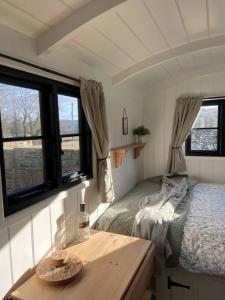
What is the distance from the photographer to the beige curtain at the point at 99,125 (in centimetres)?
188

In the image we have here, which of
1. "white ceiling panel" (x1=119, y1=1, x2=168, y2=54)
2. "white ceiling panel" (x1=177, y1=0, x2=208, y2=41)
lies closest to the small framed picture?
"white ceiling panel" (x1=119, y1=1, x2=168, y2=54)

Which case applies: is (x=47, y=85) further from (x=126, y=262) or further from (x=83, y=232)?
(x=126, y=262)

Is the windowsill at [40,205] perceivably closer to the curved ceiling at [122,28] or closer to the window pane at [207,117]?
the curved ceiling at [122,28]

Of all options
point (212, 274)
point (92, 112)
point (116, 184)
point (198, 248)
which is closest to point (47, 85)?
point (92, 112)

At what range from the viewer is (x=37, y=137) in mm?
1567

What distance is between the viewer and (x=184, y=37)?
202 cm

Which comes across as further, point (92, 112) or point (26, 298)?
point (92, 112)

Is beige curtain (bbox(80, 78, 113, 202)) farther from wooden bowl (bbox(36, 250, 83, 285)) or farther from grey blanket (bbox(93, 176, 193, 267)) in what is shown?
wooden bowl (bbox(36, 250, 83, 285))

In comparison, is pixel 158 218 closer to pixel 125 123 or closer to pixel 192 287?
pixel 192 287

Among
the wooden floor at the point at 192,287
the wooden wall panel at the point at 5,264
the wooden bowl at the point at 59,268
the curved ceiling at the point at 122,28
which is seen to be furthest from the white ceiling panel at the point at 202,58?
the wooden wall panel at the point at 5,264

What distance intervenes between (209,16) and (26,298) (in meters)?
2.21

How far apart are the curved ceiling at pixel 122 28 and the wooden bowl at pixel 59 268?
1.33 meters

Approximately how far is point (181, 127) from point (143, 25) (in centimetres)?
204

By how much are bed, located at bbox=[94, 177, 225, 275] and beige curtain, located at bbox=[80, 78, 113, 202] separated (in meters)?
0.25
